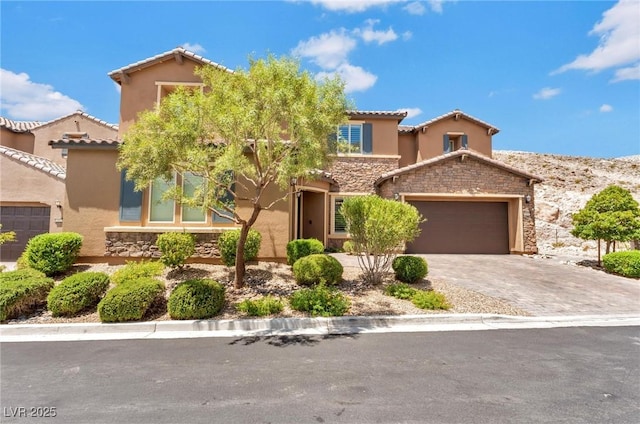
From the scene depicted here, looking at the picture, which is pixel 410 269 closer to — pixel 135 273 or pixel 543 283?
pixel 543 283

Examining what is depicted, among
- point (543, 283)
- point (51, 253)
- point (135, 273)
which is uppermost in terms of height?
point (51, 253)

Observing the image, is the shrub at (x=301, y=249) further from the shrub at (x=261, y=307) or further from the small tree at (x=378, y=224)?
the shrub at (x=261, y=307)

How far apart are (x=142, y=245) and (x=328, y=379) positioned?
9138mm

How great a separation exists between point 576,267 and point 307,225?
12201 mm

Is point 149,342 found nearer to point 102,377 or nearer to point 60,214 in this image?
point 102,377

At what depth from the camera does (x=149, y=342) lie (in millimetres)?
6082

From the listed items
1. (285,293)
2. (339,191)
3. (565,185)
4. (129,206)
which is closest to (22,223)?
(129,206)

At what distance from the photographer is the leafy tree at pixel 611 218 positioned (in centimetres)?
1252

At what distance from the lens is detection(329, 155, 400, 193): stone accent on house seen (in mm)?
18266

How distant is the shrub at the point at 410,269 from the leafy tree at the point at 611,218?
8.82m

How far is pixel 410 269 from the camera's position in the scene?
9492mm

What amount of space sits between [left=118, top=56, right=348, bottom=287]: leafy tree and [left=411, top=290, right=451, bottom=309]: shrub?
4186 mm

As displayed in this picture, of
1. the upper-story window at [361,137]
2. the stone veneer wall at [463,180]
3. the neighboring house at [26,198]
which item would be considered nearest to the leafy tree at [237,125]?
the neighboring house at [26,198]

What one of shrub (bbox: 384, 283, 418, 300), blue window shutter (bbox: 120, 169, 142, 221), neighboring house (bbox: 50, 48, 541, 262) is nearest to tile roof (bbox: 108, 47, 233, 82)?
neighboring house (bbox: 50, 48, 541, 262)
